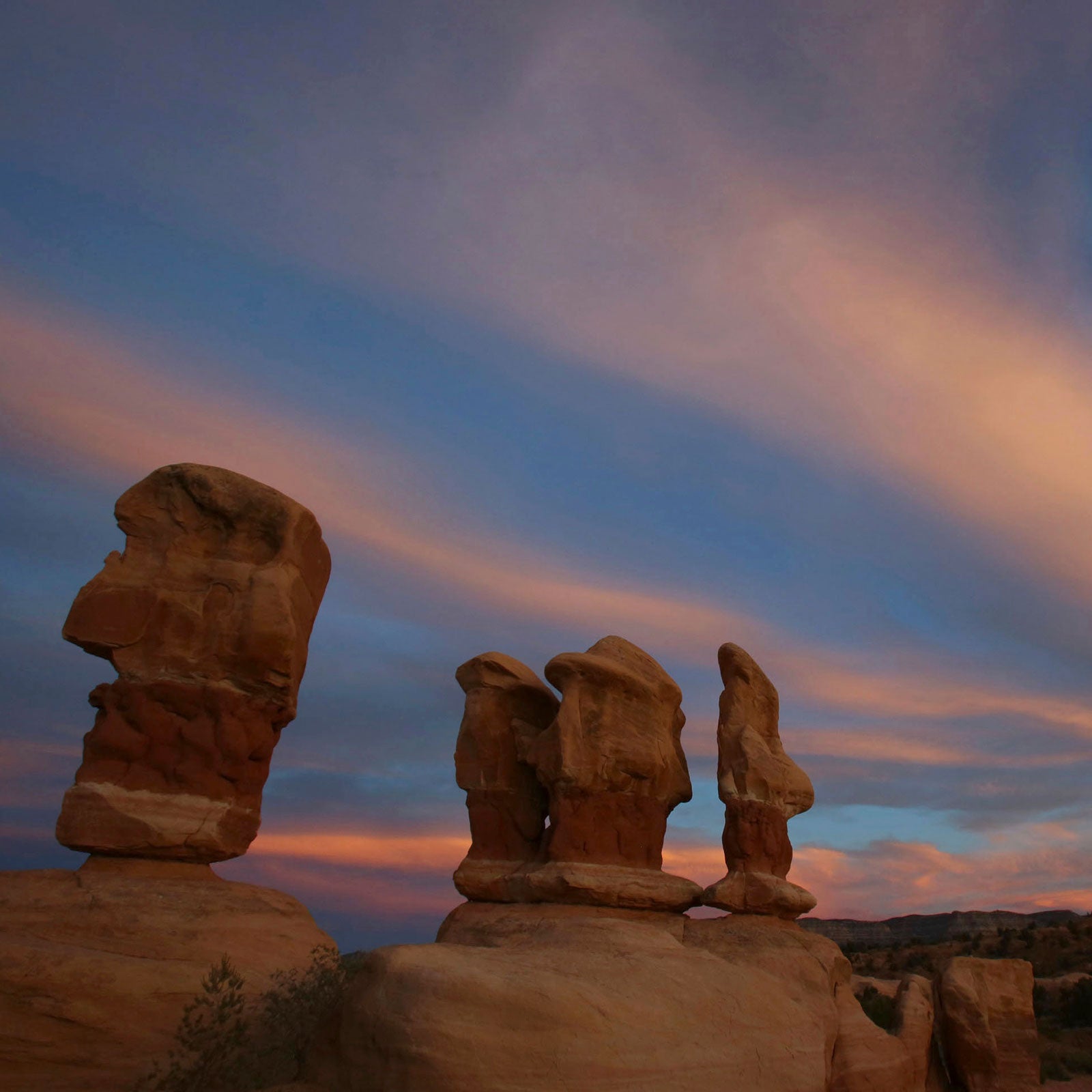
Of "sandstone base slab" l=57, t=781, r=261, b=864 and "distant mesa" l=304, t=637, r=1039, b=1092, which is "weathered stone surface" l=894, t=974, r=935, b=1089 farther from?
"sandstone base slab" l=57, t=781, r=261, b=864

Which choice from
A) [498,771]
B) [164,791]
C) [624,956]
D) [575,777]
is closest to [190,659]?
[164,791]

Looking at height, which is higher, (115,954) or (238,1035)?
(115,954)

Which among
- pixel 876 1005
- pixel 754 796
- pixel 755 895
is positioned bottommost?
pixel 876 1005

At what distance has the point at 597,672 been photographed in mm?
13703

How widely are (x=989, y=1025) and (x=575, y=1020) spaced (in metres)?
11.1

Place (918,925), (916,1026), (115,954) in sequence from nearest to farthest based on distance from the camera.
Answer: (115,954)
(916,1026)
(918,925)

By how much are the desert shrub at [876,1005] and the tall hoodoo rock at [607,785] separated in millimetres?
10903

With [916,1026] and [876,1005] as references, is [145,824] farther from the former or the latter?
[876,1005]

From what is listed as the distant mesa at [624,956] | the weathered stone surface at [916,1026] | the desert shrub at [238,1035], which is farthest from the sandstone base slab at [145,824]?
the weathered stone surface at [916,1026]

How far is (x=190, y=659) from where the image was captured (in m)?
11.1

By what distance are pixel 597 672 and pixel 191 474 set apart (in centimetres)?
606

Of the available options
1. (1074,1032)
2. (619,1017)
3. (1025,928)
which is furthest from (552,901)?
(1025,928)

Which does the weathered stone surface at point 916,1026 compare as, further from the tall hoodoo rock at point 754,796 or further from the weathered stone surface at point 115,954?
the weathered stone surface at point 115,954

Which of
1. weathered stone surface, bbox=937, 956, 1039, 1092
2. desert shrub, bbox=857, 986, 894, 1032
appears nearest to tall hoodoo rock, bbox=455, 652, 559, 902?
weathered stone surface, bbox=937, 956, 1039, 1092
